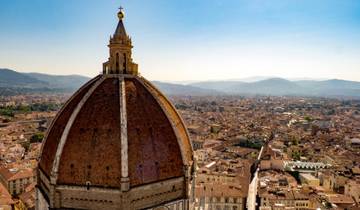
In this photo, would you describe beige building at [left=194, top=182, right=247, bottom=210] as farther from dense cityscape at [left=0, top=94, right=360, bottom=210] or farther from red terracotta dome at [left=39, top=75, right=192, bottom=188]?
red terracotta dome at [left=39, top=75, right=192, bottom=188]

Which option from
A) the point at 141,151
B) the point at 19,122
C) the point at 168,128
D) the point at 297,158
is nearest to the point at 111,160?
the point at 141,151

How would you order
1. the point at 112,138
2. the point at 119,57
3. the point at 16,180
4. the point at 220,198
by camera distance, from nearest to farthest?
the point at 112,138 → the point at 119,57 → the point at 220,198 → the point at 16,180

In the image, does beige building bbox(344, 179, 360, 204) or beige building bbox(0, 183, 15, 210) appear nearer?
beige building bbox(0, 183, 15, 210)

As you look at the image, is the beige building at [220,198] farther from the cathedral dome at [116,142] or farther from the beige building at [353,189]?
the cathedral dome at [116,142]

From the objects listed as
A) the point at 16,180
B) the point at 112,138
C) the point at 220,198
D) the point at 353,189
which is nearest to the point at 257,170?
the point at 353,189

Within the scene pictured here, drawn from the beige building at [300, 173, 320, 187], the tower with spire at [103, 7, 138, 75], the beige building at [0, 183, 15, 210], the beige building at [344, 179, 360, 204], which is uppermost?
the tower with spire at [103, 7, 138, 75]

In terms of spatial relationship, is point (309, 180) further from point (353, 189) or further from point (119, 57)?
point (119, 57)

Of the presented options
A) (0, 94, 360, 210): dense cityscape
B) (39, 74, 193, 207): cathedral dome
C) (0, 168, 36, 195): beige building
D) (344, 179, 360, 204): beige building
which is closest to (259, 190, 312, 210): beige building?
(0, 94, 360, 210): dense cityscape

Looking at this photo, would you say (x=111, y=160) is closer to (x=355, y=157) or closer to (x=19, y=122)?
(x=355, y=157)
